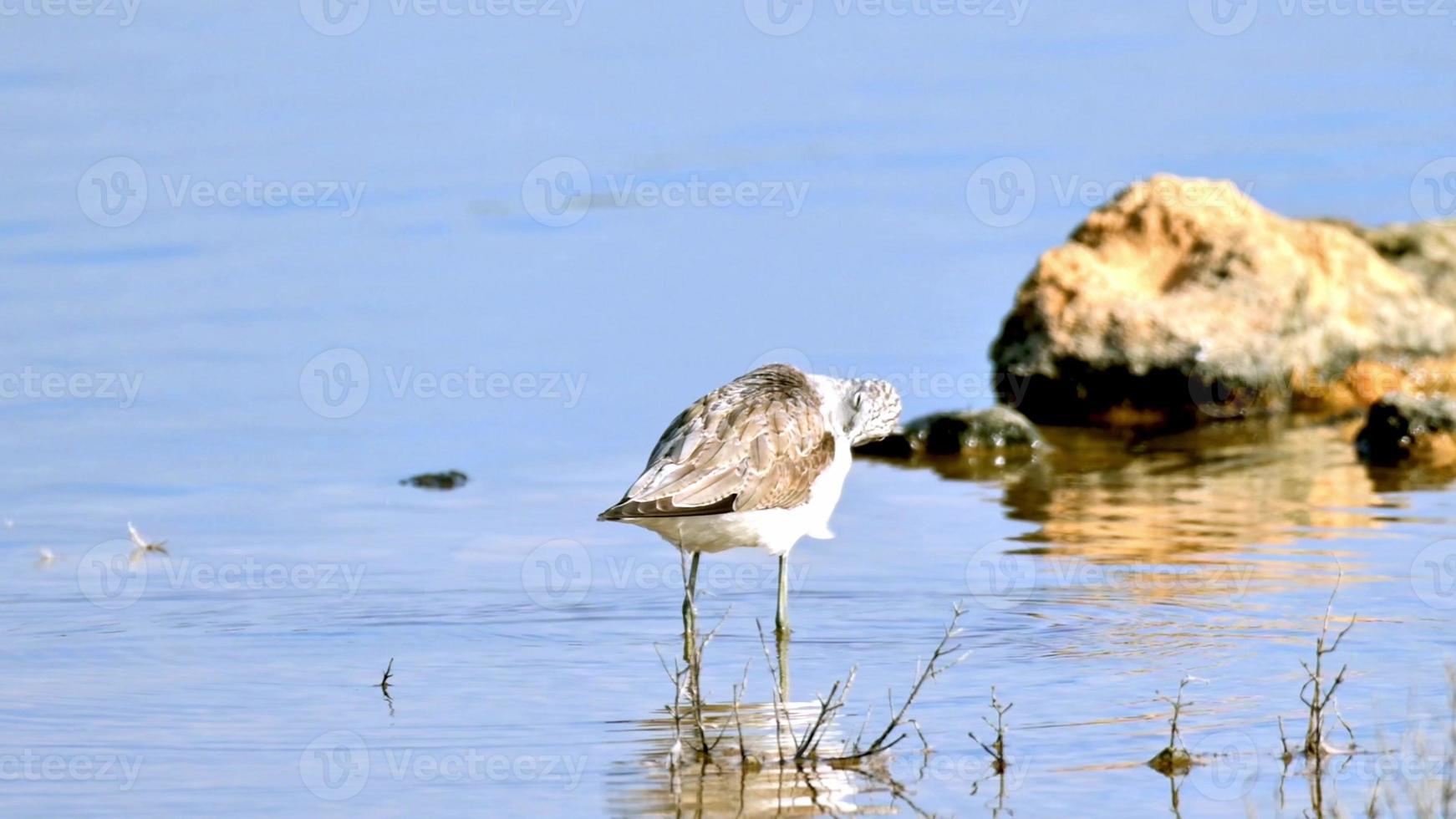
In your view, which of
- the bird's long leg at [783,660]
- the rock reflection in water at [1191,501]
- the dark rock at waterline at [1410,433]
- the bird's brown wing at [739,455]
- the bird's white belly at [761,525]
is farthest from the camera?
the dark rock at waterline at [1410,433]

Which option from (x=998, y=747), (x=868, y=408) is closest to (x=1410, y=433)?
(x=868, y=408)

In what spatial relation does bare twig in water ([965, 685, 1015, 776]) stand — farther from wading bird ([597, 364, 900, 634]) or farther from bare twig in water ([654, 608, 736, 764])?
wading bird ([597, 364, 900, 634])

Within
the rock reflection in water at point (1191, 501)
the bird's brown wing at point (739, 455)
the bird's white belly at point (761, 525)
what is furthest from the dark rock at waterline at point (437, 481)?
the bird's white belly at point (761, 525)

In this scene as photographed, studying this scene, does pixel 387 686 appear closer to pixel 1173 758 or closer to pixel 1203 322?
pixel 1173 758

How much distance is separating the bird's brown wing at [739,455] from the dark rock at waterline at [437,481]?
335cm

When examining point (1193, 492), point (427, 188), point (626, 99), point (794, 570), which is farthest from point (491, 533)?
point (626, 99)

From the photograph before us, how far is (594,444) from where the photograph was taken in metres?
15.1

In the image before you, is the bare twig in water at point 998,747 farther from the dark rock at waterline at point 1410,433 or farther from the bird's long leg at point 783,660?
the dark rock at waterline at point 1410,433

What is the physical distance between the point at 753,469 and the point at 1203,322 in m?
6.32

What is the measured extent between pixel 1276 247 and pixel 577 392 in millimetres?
5355

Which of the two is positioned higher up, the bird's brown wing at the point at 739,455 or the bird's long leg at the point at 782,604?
the bird's brown wing at the point at 739,455

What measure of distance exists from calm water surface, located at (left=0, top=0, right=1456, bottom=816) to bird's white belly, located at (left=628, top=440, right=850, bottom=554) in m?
0.46

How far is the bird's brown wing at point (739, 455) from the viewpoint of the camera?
10.1 m

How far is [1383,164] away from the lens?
22.7 meters
